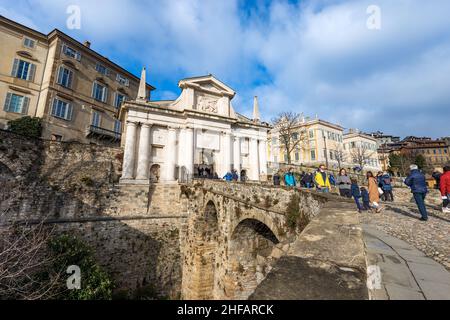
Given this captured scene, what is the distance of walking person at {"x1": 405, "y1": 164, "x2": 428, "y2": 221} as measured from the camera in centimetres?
581

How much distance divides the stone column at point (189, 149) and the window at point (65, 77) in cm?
1357

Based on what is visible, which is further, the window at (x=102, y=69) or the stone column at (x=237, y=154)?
the window at (x=102, y=69)

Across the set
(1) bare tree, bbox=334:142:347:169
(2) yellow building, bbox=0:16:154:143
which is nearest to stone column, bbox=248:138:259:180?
(2) yellow building, bbox=0:16:154:143

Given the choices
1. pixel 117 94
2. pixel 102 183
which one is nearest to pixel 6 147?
pixel 102 183

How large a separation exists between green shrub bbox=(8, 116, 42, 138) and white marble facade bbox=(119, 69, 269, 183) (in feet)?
23.7

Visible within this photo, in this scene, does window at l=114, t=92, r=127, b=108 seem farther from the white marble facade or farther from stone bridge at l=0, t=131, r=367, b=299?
stone bridge at l=0, t=131, r=367, b=299

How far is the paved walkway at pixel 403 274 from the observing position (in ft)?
6.40

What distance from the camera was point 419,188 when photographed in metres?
6.01

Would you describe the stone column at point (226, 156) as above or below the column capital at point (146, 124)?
below

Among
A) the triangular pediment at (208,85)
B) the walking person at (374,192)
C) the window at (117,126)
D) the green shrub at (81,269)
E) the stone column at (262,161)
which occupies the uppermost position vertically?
the triangular pediment at (208,85)

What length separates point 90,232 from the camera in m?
14.1

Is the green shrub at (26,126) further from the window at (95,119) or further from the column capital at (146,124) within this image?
the column capital at (146,124)

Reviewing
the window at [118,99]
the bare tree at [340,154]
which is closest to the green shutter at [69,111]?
the window at [118,99]

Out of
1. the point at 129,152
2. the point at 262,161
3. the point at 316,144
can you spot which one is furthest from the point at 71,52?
the point at 316,144
